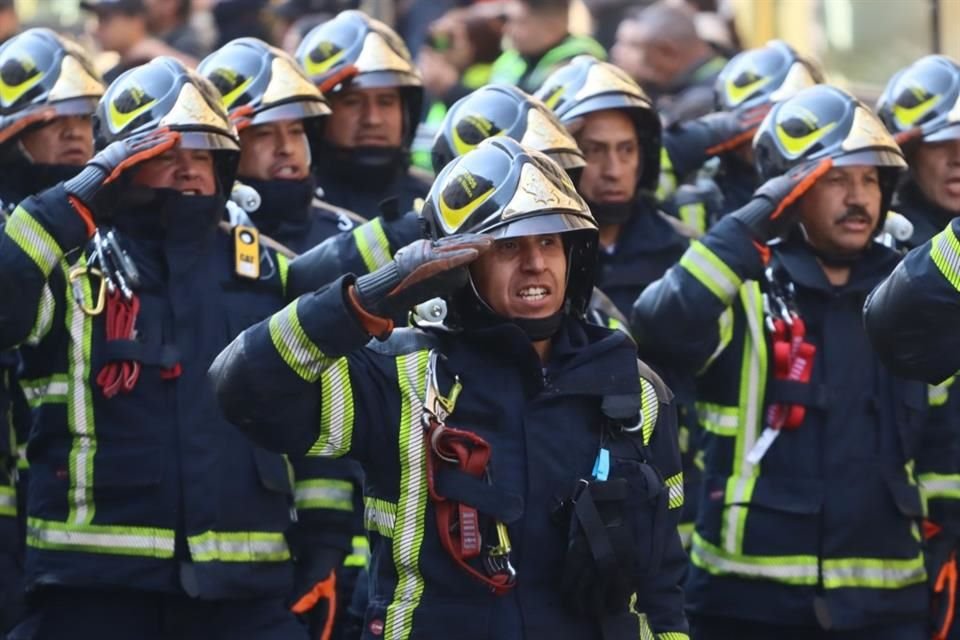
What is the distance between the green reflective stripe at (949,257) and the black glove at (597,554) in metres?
0.86

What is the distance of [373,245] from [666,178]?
104 inches

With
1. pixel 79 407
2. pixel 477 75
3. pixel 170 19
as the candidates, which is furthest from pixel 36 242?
pixel 170 19

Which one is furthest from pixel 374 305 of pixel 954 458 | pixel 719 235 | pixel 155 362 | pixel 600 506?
pixel 954 458

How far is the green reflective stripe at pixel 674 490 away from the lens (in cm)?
558

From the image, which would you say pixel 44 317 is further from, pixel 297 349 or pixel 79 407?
pixel 297 349

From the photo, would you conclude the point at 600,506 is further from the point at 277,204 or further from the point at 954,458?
the point at 277,204

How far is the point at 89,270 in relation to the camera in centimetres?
664

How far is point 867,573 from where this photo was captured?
6848 mm

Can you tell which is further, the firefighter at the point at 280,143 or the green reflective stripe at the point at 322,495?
the firefighter at the point at 280,143

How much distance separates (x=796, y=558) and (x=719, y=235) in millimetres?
963

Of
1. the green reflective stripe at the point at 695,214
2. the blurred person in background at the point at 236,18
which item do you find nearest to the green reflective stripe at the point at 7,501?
the green reflective stripe at the point at 695,214

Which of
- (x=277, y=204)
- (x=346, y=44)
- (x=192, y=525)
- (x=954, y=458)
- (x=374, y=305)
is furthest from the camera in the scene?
(x=346, y=44)

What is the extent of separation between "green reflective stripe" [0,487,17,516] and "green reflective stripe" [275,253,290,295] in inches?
43.9

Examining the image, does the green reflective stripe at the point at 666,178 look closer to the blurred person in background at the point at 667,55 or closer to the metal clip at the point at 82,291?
the blurred person in background at the point at 667,55
